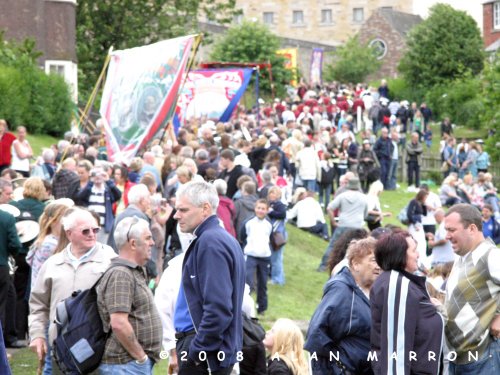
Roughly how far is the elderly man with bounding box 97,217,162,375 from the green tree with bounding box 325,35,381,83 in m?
70.9

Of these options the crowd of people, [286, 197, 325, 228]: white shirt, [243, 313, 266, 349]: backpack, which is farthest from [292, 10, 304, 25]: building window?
[243, 313, 266, 349]: backpack

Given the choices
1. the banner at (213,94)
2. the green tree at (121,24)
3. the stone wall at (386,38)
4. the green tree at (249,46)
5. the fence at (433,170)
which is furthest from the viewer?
the stone wall at (386,38)

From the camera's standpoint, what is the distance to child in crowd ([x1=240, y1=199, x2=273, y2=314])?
17.4 meters

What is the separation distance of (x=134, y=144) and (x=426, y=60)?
149ft

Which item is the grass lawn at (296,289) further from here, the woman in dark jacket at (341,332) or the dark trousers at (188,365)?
the woman in dark jacket at (341,332)

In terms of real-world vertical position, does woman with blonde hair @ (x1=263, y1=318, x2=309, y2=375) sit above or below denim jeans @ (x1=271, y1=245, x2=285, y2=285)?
above

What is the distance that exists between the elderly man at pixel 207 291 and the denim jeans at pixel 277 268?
11.4 metres

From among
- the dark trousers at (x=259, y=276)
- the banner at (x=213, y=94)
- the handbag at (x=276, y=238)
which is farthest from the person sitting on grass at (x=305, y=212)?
the banner at (x=213, y=94)

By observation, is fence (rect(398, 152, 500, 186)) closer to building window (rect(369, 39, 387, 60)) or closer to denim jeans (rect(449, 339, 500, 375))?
denim jeans (rect(449, 339, 500, 375))

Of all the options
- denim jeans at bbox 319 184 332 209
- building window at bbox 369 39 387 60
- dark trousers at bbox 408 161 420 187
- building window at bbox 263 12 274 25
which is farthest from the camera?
building window at bbox 263 12 274 25

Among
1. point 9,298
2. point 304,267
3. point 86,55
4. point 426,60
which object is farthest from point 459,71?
point 9,298

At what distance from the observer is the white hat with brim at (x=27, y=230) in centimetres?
1346

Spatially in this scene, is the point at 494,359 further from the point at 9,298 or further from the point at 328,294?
the point at 9,298

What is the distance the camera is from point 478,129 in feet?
191
